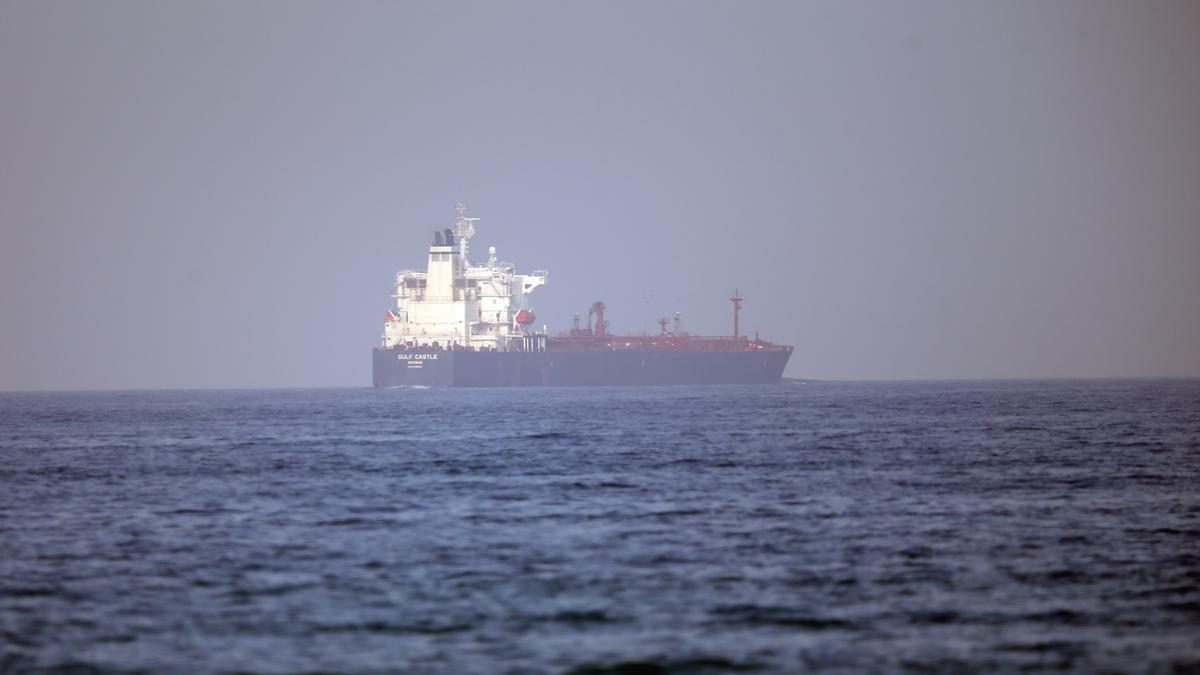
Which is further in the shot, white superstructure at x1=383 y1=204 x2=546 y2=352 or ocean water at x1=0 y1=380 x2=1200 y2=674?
white superstructure at x1=383 y1=204 x2=546 y2=352

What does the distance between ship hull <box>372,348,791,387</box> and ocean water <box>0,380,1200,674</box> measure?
96.7 meters

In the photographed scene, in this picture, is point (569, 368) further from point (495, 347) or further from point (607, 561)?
point (607, 561)

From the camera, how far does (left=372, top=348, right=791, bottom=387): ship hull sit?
14475cm

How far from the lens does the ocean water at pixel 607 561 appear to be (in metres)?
16.0

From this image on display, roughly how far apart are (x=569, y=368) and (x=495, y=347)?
29.9 feet

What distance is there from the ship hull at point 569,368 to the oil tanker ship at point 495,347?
107 millimetres

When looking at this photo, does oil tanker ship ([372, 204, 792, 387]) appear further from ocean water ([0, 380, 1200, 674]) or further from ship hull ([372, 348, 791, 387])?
ocean water ([0, 380, 1200, 674])

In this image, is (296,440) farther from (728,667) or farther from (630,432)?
(728,667)

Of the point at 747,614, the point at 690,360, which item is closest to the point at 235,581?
the point at 747,614

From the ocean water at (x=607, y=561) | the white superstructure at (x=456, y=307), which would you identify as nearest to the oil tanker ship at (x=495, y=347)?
the white superstructure at (x=456, y=307)

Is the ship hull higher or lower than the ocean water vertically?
higher

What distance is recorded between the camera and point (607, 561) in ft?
72.9

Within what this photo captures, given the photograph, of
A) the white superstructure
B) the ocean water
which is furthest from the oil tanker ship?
the ocean water

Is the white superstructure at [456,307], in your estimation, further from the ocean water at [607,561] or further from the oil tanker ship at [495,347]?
the ocean water at [607,561]
